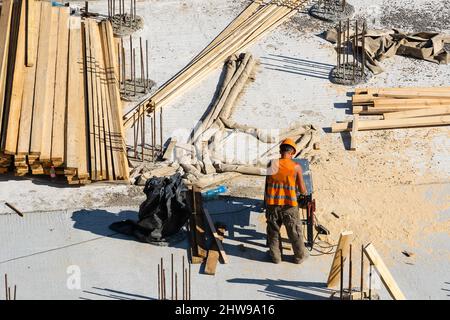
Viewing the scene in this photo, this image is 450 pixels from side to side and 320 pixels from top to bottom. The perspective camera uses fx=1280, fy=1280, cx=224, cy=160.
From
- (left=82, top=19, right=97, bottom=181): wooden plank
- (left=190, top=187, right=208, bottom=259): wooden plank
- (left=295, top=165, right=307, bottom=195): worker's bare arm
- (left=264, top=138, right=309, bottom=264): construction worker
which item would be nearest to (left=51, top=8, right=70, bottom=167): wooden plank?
(left=82, top=19, right=97, bottom=181): wooden plank

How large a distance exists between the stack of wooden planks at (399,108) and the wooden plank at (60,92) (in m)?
4.94

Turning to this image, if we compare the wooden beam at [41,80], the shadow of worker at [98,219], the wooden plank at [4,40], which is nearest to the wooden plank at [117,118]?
the shadow of worker at [98,219]

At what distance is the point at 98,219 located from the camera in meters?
21.3

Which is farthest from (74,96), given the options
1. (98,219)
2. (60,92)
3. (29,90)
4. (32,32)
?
(98,219)

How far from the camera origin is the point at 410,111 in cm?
2359

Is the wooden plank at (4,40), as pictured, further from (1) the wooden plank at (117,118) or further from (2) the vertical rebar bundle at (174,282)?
(2) the vertical rebar bundle at (174,282)

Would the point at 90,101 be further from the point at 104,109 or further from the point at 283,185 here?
the point at 283,185

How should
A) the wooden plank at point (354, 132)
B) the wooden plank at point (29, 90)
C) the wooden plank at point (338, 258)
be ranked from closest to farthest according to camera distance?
the wooden plank at point (338, 258), the wooden plank at point (29, 90), the wooden plank at point (354, 132)

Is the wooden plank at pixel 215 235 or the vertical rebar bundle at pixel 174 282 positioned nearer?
the vertical rebar bundle at pixel 174 282

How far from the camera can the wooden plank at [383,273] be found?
18484 millimetres

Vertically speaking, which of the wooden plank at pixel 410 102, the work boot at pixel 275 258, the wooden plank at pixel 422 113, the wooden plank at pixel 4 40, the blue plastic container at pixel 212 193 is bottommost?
the work boot at pixel 275 258

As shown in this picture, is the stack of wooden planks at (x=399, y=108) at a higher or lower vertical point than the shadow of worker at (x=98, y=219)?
higher

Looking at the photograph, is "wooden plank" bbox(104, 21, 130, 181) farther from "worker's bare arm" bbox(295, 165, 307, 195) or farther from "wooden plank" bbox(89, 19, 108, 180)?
"worker's bare arm" bbox(295, 165, 307, 195)
